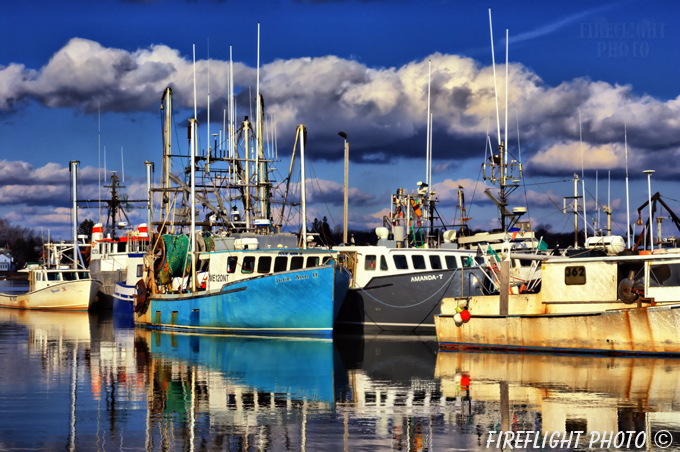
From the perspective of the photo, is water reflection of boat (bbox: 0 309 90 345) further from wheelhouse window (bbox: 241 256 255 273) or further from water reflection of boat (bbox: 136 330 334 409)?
wheelhouse window (bbox: 241 256 255 273)

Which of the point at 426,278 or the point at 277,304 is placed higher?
the point at 426,278

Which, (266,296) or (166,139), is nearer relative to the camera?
(266,296)

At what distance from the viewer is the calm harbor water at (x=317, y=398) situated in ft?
45.0

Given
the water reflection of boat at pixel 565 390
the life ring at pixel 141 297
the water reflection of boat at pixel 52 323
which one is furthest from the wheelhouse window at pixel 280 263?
the water reflection of boat at pixel 565 390

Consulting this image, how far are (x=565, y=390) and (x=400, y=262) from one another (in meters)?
16.7

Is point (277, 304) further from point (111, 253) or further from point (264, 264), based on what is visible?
point (111, 253)

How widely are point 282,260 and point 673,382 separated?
1771 cm

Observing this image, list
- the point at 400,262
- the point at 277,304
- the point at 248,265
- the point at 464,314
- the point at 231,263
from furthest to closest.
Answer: the point at 400,262 < the point at 231,263 < the point at 248,265 < the point at 277,304 < the point at 464,314

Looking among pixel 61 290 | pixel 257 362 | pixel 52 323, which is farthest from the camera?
pixel 61 290

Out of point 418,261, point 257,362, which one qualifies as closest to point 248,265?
point 418,261

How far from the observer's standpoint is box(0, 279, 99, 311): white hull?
56344mm

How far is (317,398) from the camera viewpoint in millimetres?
17859

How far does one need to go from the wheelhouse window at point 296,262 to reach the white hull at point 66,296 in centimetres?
2728

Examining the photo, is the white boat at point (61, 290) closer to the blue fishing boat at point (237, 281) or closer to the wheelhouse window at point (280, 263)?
the blue fishing boat at point (237, 281)
